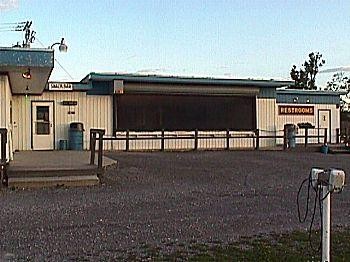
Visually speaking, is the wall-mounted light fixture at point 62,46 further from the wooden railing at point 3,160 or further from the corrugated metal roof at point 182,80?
the wooden railing at point 3,160

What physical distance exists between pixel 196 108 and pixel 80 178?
49.5 ft

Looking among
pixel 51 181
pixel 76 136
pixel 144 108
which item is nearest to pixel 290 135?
pixel 144 108

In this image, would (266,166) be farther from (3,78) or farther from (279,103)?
(279,103)

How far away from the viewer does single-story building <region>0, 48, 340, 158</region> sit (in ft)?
84.8

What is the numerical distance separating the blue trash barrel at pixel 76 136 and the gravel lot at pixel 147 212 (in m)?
8.48

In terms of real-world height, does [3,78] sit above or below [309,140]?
above

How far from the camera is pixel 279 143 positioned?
31016 millimetres

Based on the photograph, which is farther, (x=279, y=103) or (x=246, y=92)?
(x=279, y=103)

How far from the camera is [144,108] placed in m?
27.4

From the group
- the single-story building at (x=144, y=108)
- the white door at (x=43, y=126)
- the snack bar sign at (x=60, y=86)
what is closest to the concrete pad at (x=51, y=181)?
the single-story building at (x=144, y=108)

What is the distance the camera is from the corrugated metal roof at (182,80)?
1022 inches

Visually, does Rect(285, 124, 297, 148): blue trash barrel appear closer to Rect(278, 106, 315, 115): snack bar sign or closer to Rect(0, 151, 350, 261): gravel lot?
Rect(278, 106, 315, 115): snack bar sign

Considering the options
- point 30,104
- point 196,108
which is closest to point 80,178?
point 30,104

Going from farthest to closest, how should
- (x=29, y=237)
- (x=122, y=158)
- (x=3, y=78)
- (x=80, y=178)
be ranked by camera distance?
1. (x=122, y=158)
2. (x=3, y=78)
3. (x=80, y=178)
4. (x=29, y=237)
